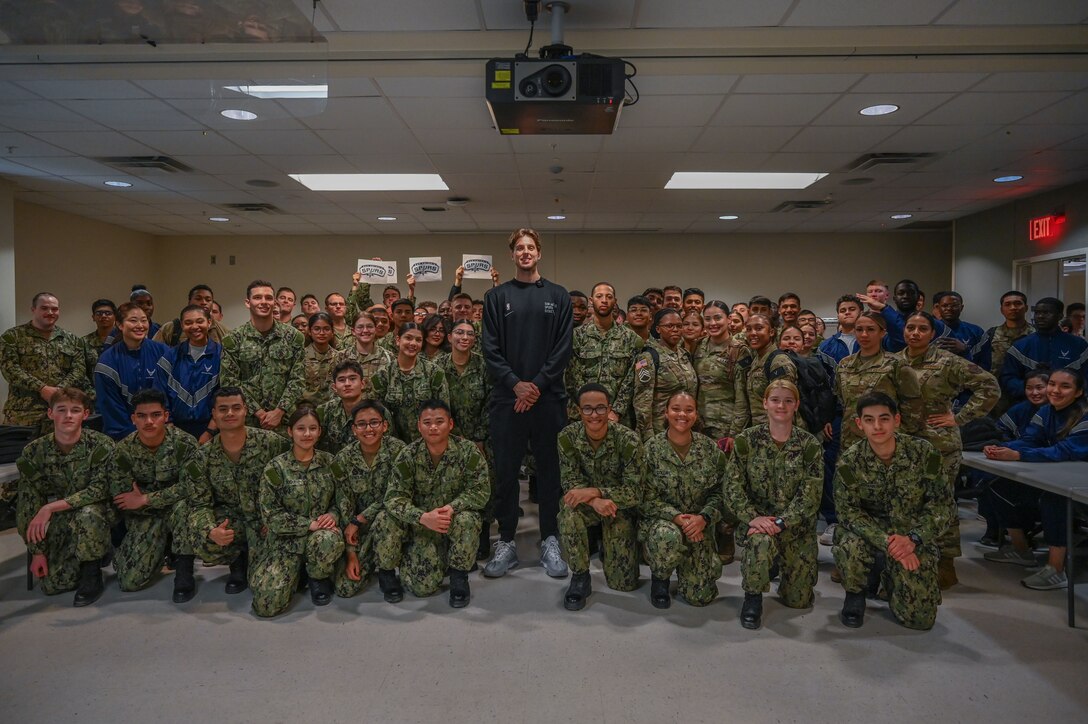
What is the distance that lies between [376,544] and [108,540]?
1.38m

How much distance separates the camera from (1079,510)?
3.19 m

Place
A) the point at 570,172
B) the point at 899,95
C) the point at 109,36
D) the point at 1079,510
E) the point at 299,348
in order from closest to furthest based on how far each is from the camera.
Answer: the point at 109,36 < the point at 1079,510 < the point at 299,348 < the point at 899,95 < the point at 570,172

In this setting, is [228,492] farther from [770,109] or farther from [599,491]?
[770,109]

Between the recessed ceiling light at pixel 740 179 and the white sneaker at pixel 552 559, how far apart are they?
4.49m

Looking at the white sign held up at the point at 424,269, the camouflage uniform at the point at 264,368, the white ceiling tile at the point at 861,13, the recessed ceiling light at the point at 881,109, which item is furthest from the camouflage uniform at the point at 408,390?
the recessed ceiling light at the point at 881,109

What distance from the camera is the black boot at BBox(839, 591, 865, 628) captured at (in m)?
2.88

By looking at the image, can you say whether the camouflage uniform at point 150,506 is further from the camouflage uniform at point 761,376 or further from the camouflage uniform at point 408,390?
the camouflage uniform at point 761,376

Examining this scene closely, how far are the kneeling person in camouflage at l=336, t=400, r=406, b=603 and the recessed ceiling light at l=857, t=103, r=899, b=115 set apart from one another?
4012 mm

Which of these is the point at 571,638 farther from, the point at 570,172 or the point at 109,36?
the point at 570,172

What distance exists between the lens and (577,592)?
3121mm

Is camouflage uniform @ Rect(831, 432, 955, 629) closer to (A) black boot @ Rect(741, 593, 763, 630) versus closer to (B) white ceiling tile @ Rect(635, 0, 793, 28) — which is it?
(A) black boot @ Rect(741, 593, 763, 630)

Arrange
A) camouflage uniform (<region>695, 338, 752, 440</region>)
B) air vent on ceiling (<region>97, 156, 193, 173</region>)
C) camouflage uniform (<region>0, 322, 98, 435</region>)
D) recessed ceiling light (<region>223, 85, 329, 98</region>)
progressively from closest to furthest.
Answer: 1. recessed ceiling light (<region>223, 85, 329, 98</region>)
2. camouflage uniform (<region>695, 338, 752, 440</region>)
3. camouflage uniform (<region>0, 322, 98, 435</region>)
4. air vent on ceiling (<region>97, 156, 193, 173</region>)

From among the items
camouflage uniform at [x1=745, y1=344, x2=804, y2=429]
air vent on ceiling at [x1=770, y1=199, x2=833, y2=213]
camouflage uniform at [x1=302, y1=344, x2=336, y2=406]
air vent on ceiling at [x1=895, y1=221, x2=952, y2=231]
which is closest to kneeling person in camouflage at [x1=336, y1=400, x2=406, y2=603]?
camouflage uniform at [x1=302, y1=344, x2=336, y2=406]

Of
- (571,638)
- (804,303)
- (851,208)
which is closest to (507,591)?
(571,638)
